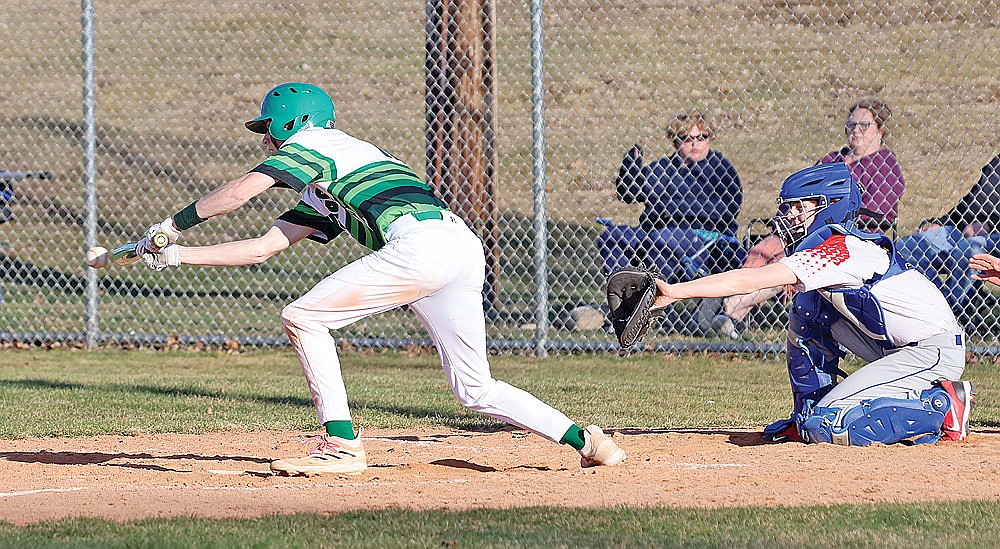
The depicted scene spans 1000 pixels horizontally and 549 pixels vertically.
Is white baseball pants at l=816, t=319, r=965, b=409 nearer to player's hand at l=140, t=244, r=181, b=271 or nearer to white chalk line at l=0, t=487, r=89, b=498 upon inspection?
player's hand at l=140, t=244, r=181, b=271

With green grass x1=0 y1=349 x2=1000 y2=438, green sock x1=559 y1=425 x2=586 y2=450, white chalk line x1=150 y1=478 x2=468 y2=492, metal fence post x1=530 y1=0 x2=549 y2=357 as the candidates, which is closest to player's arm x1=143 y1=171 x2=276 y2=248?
white chalk line x1=150 y1=478 x2=468 y2=492

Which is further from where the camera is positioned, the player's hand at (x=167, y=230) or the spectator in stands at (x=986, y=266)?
the spectator in stands at (x=986, y=266)

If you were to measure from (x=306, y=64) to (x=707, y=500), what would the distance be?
24473 millimetres

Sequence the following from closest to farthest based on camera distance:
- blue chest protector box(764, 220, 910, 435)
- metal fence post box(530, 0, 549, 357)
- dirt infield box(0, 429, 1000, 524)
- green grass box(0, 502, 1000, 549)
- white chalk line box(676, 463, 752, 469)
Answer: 1. green grass box(0, 502, 1000, 549)
2. dirt infield box(0, 429, 1000, 524)
3. white chalk line box(676, 463, 752, 469)
4. blue chest protector box(764, 220, 910, 435)
5. metal fence post box(530, 0, 549, 357)

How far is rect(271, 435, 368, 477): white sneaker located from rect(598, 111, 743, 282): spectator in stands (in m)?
5.62

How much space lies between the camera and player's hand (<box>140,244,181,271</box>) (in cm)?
561

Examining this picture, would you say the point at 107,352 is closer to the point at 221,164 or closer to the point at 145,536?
the point at 145,536

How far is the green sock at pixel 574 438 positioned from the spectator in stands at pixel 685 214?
5.39 m

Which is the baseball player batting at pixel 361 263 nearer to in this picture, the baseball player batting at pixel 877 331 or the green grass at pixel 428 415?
the green grass at pixel 428 415

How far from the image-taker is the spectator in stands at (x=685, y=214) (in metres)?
11.4

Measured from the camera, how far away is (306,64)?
2888 centimetres

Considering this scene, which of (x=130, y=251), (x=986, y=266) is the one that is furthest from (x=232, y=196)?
(x=986, y=266)

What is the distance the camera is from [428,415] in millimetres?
8602

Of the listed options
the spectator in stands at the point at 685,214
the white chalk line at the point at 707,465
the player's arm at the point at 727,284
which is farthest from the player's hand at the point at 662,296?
the spectator in stands at the point at 685,214
